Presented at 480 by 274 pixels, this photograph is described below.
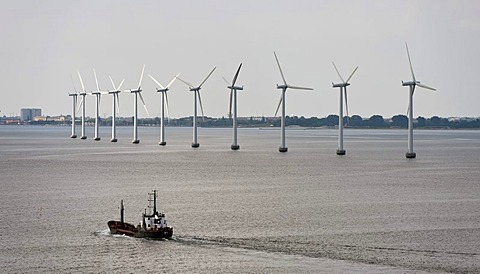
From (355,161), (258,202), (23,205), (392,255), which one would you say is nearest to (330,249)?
(392,255)

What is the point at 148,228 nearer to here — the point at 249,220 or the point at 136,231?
the point at 136,231

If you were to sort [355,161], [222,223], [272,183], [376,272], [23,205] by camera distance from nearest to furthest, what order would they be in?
1. [376,272]
2. [222,223]
3. [23,205]
4. [272,183]
5. [355,161]

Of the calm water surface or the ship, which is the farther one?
the ship

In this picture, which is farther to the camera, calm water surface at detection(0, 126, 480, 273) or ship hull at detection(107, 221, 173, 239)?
ship hull at detection(107, 221, 173, 239)

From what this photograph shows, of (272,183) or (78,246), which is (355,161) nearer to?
(272,183)

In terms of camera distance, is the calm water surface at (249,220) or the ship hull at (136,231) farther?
the ship hull at (136,231)

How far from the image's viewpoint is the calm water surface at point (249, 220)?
4931 centimetres

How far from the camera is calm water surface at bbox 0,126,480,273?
4931 centimetres

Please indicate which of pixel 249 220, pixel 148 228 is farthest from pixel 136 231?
pixel 249 220

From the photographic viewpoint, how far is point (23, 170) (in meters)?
118

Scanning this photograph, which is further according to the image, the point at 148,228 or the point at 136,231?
the point at 136,231

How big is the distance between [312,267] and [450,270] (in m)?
6.96

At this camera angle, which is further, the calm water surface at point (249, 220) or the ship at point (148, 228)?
the ship at point (148, 228)

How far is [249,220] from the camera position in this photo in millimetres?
65375
